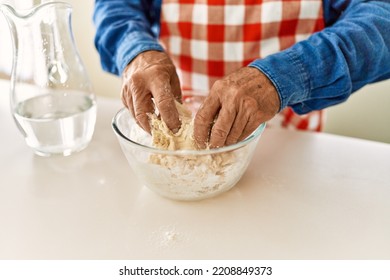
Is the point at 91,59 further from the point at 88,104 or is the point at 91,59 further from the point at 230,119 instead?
the point at 230,119

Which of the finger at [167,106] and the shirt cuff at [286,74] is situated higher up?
the shirt cuff at [286,74]

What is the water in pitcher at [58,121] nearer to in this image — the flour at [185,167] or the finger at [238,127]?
the flour at [185,167]

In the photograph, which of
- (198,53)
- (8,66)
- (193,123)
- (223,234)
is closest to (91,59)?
(8,66)

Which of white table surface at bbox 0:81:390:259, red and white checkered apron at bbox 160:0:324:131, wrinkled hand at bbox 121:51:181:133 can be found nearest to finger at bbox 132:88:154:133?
wrinkled hand at bbox 121:51:181:133

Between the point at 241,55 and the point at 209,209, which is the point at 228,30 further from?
the point at 209,209

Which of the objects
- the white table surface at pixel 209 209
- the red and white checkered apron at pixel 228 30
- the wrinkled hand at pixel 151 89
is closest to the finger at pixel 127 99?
the wrinkled hand at pixel 151 89

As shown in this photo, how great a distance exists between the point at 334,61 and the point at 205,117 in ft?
0.74

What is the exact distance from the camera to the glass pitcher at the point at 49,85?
750 millimetres

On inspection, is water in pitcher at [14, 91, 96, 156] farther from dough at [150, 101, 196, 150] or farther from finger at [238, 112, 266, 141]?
finger at [238, 112, 266, 141]

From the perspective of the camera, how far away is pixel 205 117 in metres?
0.63

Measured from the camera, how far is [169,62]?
75 cm

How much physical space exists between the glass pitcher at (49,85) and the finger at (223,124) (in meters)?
0.28

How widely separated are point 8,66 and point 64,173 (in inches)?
40.3

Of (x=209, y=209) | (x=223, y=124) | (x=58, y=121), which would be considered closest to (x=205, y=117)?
(x=223, y=124)
